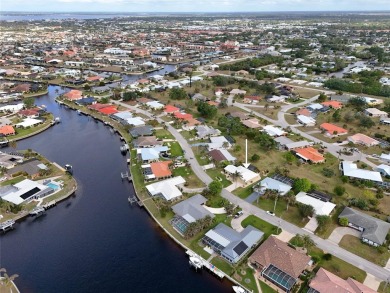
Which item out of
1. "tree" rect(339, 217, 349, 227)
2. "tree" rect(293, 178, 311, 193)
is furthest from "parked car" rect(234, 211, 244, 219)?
"tree" rect(339, 217, 349, 227)

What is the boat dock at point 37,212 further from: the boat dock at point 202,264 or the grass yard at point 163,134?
the grass yard at point 163,134

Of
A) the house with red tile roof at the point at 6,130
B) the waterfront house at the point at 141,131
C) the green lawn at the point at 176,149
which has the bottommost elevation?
the green lawn at the point at 176,149

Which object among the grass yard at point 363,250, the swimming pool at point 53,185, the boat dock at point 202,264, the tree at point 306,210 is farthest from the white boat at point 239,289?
the swimming pool at point 53,185

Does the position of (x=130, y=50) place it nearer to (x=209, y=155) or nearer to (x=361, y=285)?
(x=209, y=155)

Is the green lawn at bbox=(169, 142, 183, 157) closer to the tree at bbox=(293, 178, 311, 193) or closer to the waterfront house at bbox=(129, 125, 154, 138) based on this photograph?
the waterfront house at bbox=(129, 125, 154, 138)

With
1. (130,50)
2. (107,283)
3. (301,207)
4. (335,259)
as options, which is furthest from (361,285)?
(130,50)

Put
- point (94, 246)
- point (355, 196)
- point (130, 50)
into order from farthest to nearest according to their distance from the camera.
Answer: point (130, 50)
point (355, 196)
point (94, 246)
